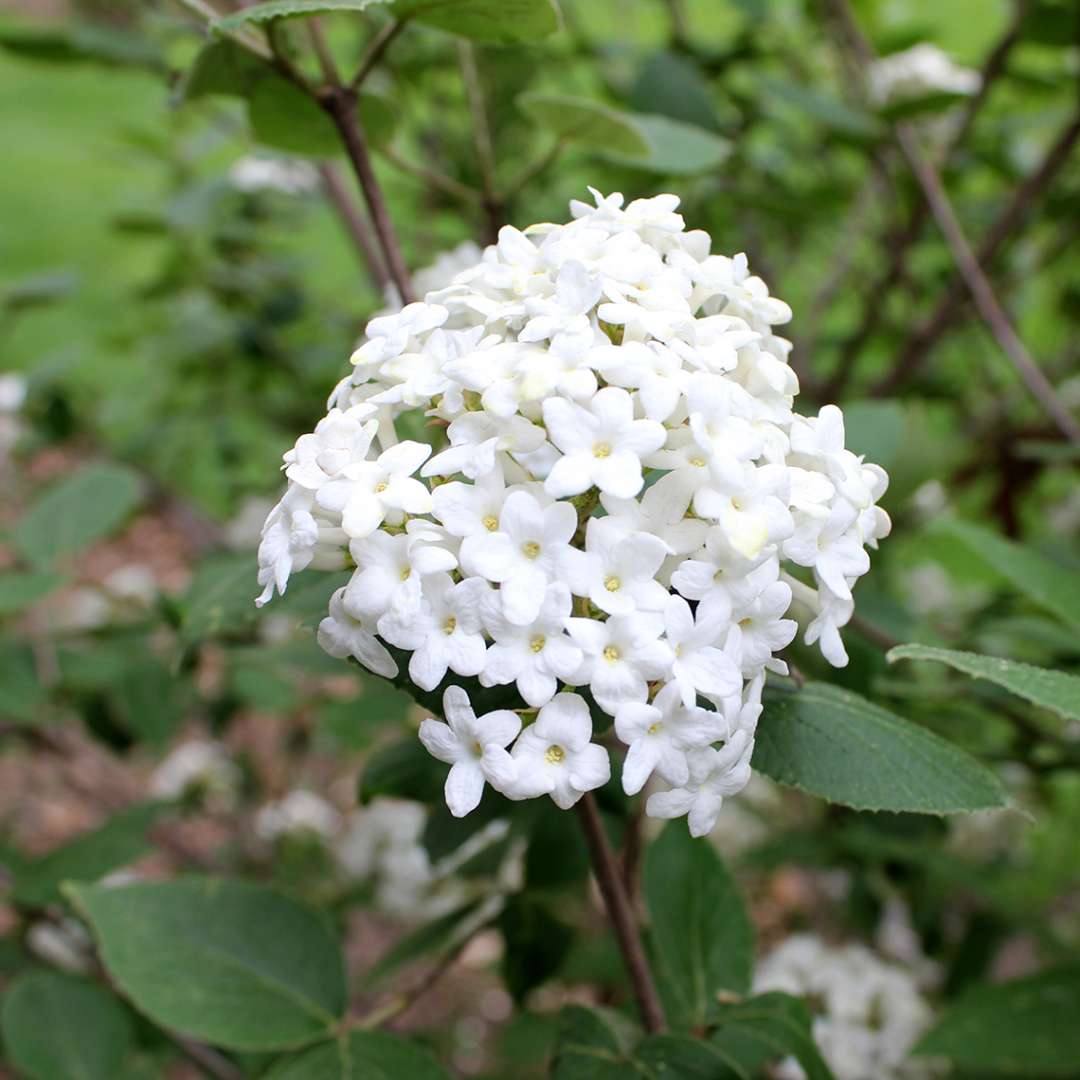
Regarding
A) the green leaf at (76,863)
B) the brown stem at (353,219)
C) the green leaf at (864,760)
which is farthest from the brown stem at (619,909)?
the brown stem at (353,219)

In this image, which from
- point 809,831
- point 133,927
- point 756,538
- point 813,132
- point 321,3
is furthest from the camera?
point 813,132

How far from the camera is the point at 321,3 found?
28.2 inches

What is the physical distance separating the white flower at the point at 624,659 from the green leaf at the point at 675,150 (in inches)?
21.2

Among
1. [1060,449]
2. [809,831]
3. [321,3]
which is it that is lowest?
[809,831]

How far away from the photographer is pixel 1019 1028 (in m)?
1.05

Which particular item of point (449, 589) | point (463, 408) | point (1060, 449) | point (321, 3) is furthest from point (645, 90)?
point (449, 589)

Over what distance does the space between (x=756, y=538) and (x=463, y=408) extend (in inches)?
7.3

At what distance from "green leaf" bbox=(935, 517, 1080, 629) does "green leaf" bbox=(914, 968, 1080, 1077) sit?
1.21 ft

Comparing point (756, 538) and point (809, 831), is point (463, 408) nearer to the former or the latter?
point (756, 538)

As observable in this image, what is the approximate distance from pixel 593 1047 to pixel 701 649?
0.37 meters

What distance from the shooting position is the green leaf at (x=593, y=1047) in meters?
0.79

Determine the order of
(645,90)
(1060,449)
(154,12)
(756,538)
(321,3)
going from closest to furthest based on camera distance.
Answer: (756,538), (321,3), (1060,449), (645,90), (154,12)

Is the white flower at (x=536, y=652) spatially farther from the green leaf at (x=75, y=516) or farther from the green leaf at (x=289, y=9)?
the green leaf at (x=75, y=516)

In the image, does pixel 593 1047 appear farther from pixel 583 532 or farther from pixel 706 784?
pixel 583 532
